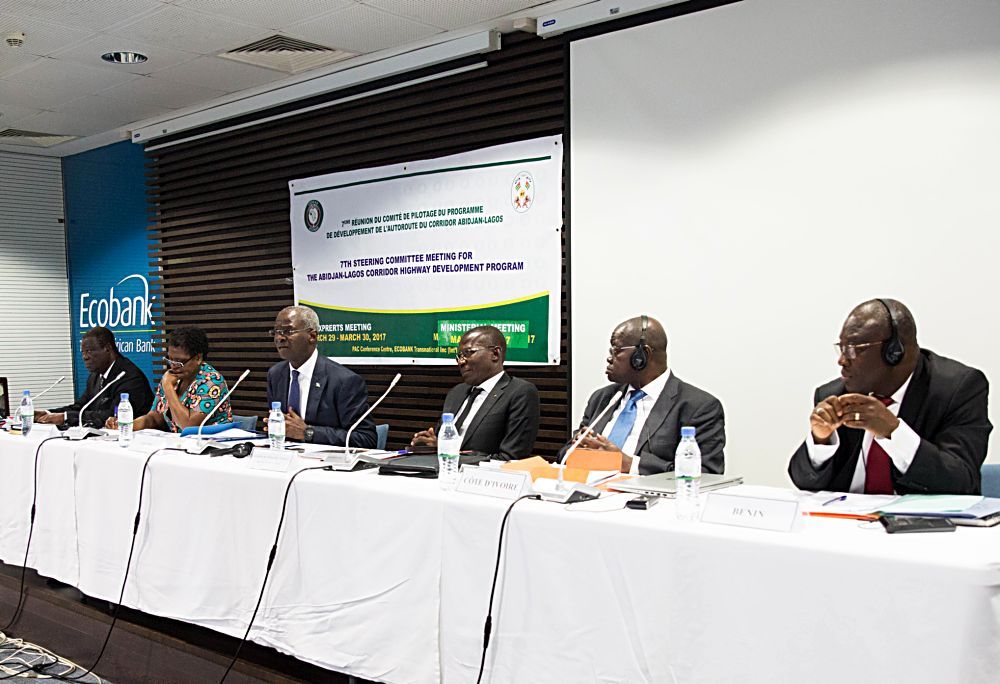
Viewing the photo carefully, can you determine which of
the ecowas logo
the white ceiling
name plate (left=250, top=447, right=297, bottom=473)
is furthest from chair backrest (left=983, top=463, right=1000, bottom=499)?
the ecowas logo

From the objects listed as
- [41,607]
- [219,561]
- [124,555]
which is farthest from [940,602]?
[41,607]

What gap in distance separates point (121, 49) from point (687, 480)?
4.09 meters

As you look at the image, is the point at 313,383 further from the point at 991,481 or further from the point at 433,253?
the point at 991,481

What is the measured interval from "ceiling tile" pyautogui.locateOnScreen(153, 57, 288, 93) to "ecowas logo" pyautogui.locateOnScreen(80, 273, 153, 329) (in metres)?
2.11

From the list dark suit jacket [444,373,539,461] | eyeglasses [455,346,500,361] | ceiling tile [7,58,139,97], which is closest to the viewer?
dark suit jacket [444,373,539,461]

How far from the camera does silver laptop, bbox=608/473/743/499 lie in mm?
2221

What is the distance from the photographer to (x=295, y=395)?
13.8 feet

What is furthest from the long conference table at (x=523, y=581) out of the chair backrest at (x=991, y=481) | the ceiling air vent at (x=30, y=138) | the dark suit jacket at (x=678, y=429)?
the ceiling air vent at (x=30, y=138)

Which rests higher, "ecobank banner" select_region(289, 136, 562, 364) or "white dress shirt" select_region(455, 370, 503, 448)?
"ecobank banner" select_region(289, 136, 562, 364)

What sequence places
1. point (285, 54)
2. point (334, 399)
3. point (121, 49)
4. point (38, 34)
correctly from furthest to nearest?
1. point (285, 54)
2. point (121, 49)
3. point (38, 34)
4. point (334, 399)

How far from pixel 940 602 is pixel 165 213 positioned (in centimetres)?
618

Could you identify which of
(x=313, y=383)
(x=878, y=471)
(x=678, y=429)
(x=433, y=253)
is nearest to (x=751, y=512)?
(x=878, y=471)

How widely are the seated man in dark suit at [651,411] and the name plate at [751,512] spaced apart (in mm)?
969

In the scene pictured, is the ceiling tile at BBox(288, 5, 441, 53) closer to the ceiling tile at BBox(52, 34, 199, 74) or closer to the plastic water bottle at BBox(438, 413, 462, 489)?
the ceiling tile at BBox(52, 34, 199, 74)
